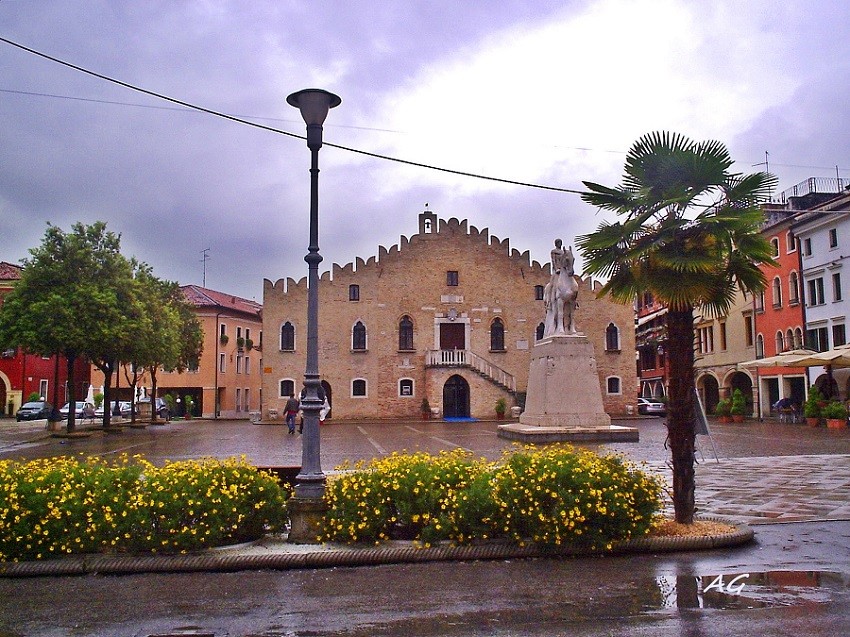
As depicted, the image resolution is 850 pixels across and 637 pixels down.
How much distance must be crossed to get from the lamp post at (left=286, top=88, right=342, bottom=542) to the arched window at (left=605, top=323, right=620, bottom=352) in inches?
1678

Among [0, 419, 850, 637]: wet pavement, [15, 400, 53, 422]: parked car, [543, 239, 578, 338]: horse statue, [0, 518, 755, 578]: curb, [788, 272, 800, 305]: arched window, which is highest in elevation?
[788, 272, 800, 305]: arched window

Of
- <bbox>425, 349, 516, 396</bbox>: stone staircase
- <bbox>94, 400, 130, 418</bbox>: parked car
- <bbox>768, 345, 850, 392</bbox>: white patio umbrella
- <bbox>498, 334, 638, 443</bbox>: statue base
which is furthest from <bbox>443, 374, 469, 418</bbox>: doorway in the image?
<bbox>498, 334, 638, 443</bbox>: statue base

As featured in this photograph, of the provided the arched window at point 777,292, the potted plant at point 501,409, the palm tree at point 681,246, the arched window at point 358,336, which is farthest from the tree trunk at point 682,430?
the arched window at point 358,336

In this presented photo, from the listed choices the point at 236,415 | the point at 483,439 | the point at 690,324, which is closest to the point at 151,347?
the point at 483,439

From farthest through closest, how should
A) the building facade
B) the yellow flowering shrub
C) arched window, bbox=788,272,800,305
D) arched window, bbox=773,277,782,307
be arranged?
arched window, bbox=773,277,782,307
arched window, bbox=788,272,800,305
the building facade
the yellow flowering shrub

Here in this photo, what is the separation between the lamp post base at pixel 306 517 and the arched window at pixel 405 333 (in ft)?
131

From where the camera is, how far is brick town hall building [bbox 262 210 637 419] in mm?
46875

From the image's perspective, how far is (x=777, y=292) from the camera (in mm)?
41812

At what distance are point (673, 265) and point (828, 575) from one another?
354cm

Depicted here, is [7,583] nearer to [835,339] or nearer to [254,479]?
[254,479]

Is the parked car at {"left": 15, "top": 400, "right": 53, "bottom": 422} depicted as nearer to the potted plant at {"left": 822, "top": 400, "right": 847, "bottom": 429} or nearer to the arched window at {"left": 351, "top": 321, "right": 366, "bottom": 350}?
the arched window at {"left": 351, "top": 321, "right": 366, "bottom": 350}

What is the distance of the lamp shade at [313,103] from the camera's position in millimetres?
8641

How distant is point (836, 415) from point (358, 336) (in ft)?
88.6

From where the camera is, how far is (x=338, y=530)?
7.91 meters
